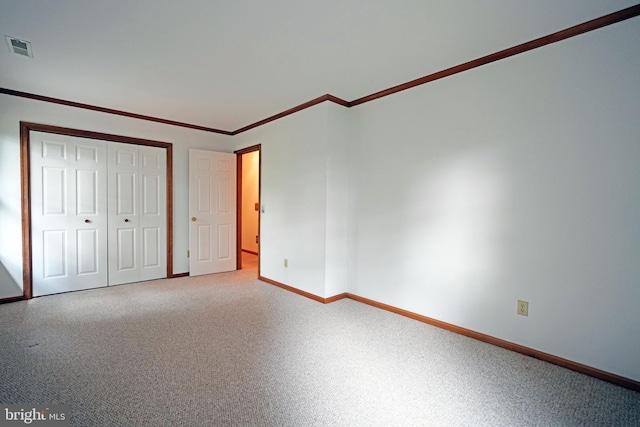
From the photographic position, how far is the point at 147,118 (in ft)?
14.1

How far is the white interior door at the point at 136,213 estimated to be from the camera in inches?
163

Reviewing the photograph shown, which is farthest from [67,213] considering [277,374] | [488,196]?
[488,196]

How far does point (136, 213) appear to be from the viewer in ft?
14.1

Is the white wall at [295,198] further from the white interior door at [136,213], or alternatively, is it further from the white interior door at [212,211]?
the white interior door at [136,213]

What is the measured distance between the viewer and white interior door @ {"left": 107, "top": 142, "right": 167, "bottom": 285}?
4.13 m

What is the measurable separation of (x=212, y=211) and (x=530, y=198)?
4.21 meters

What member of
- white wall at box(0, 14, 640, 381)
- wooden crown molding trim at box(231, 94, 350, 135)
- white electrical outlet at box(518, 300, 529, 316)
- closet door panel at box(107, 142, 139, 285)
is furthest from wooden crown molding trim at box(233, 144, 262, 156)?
white electrical outlet at box(518, 300, 529, 316)

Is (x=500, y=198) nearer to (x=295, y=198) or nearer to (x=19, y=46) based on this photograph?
(x=295, y=198)

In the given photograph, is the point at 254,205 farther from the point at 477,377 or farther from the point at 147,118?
the point at 477,377

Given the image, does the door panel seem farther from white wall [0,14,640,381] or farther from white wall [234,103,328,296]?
white wall [234,103,328,296]

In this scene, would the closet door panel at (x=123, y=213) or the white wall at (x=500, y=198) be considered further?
the closet door panel at (x=123, y=213)
